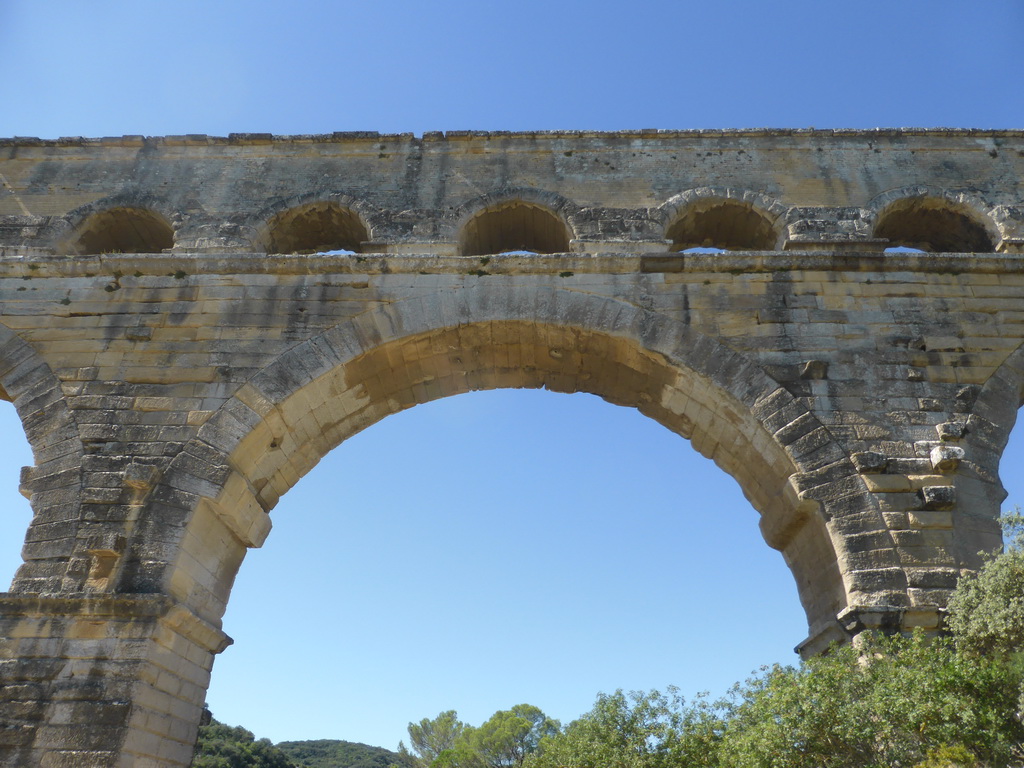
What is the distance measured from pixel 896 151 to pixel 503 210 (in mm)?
4392

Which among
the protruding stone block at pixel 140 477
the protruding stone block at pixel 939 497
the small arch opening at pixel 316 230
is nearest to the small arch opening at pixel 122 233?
the small arch opening at pixel 316 230

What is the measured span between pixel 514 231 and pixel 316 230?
7.35ft

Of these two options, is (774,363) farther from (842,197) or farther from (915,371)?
(842,197)

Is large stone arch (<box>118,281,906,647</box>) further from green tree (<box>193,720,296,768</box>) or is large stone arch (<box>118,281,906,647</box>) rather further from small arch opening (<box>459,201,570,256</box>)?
green tree (<box>193,720,296,768</box>)

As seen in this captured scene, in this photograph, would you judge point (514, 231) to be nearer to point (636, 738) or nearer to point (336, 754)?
point (636, 738)

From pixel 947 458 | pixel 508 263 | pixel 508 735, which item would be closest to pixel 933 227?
pixel 947 458

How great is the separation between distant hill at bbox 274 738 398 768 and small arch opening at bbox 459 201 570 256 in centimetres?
4359

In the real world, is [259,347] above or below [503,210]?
below

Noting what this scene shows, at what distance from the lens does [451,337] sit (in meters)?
7.21

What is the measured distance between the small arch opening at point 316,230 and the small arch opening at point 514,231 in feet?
3.85

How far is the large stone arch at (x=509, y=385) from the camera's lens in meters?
5.90

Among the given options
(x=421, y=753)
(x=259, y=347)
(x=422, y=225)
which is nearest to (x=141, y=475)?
(x=259, y=347)

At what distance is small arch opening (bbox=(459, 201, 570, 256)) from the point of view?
8.13 metres

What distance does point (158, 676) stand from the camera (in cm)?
556
